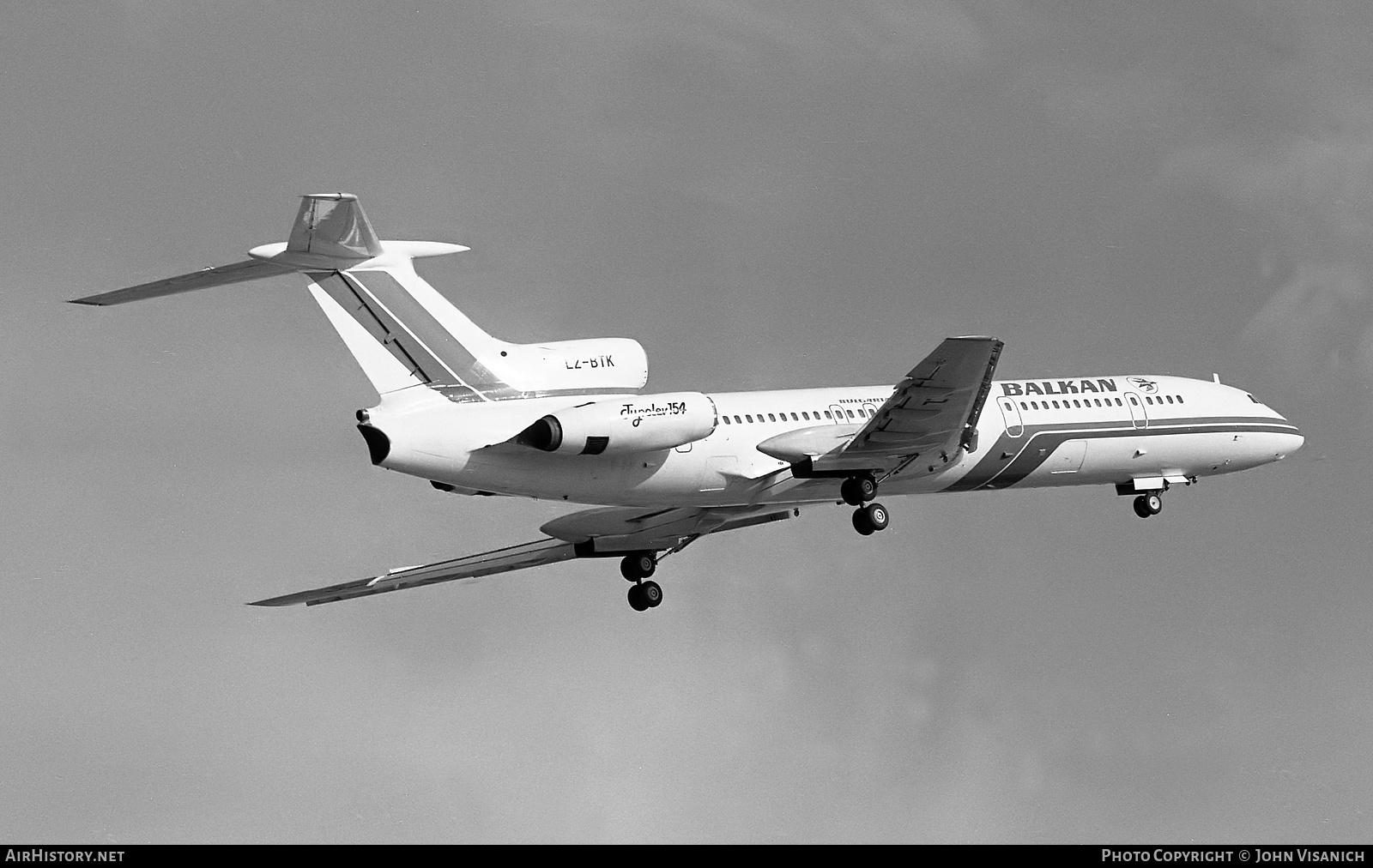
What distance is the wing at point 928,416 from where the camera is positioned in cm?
3597

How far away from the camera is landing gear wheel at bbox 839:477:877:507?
3809 centimetres

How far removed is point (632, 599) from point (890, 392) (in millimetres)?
6689

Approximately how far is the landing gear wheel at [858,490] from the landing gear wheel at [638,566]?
199 inches

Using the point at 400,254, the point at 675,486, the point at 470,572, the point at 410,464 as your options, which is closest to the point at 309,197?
the point at 400,254

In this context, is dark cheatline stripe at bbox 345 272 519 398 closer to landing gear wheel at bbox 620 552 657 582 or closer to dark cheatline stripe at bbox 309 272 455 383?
dark cheatline stripe at bbox 309 272 455 383

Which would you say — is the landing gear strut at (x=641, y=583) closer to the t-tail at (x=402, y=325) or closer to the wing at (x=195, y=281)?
the t-tail at (x=402, y=325)

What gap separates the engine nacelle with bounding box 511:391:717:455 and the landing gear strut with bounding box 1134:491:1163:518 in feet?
42.1

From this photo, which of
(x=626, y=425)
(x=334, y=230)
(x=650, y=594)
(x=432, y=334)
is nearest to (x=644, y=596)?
(x=650, y=594)

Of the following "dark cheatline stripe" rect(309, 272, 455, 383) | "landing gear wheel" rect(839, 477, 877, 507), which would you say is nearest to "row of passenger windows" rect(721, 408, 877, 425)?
"landing gear wheel" rect(839, 477, 877, 507)

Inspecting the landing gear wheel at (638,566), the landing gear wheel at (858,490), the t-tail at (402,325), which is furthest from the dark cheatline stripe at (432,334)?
the landing gear wheel at (638,566)
